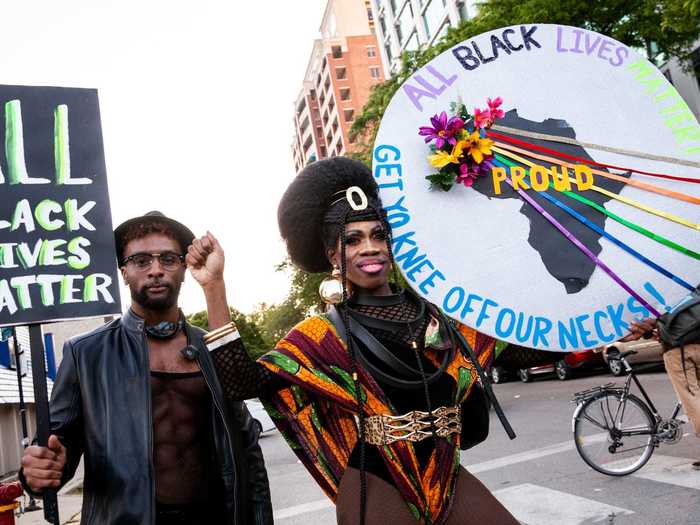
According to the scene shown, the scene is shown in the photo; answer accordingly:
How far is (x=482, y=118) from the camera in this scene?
2.30 metres

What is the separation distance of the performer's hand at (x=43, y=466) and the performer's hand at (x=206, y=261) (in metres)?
0.72

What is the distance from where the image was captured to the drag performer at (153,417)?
7.85 feet

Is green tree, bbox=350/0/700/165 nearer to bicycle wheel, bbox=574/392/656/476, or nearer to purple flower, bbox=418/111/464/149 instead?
bicycle wheel, bbox=574/392/656/476

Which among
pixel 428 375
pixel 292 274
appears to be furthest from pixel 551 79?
pixel 292 274

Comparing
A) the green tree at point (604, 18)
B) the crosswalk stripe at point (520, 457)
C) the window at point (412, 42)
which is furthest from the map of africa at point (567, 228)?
the window at point (412, 42)

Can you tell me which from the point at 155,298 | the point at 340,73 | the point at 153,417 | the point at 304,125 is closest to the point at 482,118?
the point at 155,298

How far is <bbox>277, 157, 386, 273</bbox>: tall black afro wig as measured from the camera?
230 cm

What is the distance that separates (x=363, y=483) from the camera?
1907 mm

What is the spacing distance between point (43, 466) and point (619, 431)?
197 inches

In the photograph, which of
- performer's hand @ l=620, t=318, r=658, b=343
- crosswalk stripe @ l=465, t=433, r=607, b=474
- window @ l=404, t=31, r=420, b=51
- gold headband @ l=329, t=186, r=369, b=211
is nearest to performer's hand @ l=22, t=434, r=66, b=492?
gold headband @ l=329, t=186, r=369, b=211

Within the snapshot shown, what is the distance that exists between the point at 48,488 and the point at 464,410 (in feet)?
4.50

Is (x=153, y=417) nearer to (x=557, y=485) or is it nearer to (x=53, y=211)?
(x=53, y=211)

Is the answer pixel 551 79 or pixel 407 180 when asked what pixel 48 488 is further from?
pixel 551 79

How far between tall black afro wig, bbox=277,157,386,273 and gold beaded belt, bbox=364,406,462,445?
2.14ft
